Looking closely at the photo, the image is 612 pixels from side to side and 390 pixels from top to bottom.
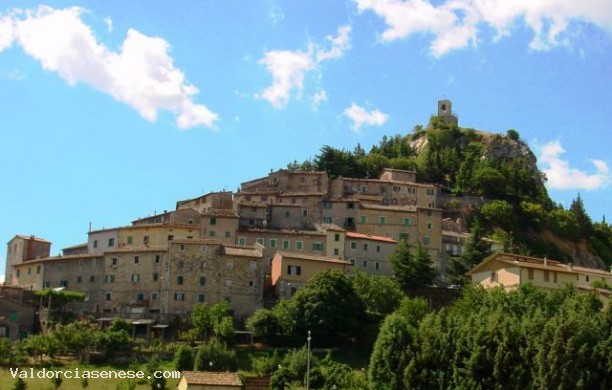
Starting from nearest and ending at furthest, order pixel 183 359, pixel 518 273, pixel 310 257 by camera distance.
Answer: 1. pixel 183 359
2. pixel 518 273
3. pixel 310 257

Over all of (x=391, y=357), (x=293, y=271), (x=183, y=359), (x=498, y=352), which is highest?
(x=293, y=271)

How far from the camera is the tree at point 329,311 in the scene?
6247cm

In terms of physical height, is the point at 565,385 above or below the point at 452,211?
below

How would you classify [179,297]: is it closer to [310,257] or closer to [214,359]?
[310,257]

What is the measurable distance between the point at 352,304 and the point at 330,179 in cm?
3209

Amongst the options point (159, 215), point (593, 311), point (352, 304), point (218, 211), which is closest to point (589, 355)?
point (593, 311)

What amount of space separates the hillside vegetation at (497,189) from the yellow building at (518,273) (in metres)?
16.5

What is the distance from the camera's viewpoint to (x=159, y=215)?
83.5 meters

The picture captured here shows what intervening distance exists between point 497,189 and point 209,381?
60.8 m

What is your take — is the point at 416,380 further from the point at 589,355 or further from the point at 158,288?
the point at 158,288

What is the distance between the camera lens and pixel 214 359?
56.6 meters

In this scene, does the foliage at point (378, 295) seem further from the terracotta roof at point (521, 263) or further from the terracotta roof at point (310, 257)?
the terracotta roof at point (521, 263)

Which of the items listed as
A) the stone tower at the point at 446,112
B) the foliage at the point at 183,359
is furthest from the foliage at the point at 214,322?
the stone tower at the point at 446,112

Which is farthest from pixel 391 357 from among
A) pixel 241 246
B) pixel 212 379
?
pixel 241 246
